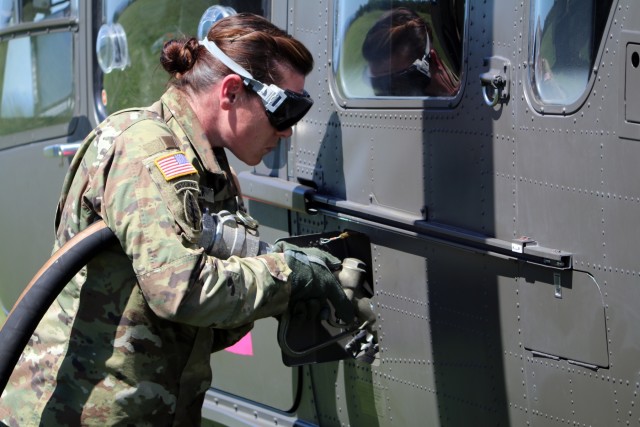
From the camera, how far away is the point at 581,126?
9.46 feet

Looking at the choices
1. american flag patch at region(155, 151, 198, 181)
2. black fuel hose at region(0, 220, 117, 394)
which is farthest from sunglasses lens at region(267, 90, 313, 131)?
black fuel hose at region(0, 220, 117, 394)

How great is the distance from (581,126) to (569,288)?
45 cm

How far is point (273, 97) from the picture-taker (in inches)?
106

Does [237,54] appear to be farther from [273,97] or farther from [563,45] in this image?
[563,45]

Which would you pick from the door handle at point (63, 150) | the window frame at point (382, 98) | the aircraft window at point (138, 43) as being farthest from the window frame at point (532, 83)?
the door handle at point (63, 150)

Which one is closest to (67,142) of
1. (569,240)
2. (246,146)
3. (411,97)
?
(411,97)

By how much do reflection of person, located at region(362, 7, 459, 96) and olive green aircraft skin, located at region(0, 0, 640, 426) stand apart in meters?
0.07

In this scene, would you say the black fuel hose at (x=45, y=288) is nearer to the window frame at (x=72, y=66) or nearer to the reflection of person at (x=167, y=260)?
the reflection of person at (x=167, y=260)

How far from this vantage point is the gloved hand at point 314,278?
108 inches

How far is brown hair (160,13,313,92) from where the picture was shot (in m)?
2.71

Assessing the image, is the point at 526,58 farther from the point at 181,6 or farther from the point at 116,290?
the point at 181,6

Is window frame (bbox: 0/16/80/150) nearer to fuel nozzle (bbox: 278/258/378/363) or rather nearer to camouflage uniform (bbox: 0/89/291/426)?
fuel nozzle (bbox: 278/258/378/363)

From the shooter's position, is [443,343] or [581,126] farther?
[443,343]

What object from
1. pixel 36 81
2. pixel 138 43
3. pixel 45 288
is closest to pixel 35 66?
pixel 36 81
